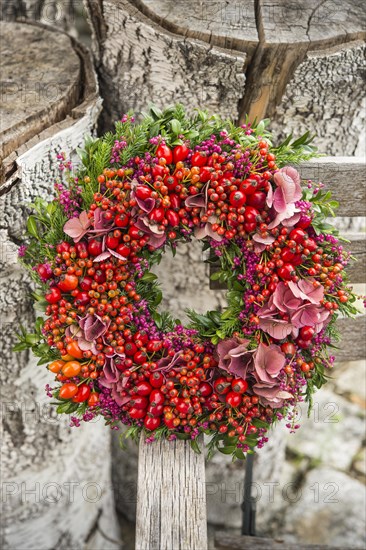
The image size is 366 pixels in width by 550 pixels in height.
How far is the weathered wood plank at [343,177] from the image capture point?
61.1 inches

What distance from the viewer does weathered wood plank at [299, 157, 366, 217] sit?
1.55m

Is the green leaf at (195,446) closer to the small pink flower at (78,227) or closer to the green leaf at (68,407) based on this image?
the green leaf at (68,407)

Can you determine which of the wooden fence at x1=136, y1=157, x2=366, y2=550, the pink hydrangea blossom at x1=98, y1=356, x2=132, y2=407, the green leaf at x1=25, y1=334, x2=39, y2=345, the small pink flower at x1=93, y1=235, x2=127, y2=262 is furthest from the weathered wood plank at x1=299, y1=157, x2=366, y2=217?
the green leaf at x1=25, y1=334, x2=39, y2=345

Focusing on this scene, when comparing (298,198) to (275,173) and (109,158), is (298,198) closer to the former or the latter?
(275,173)

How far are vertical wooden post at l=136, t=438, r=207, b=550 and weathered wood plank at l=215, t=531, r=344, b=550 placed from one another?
0.82 meters

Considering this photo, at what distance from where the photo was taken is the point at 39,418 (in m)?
1.92

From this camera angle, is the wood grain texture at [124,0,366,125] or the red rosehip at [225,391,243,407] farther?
the wood grain texture at [124,0,366,125]

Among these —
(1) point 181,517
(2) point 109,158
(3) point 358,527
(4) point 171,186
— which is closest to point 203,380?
(1) point 181,517

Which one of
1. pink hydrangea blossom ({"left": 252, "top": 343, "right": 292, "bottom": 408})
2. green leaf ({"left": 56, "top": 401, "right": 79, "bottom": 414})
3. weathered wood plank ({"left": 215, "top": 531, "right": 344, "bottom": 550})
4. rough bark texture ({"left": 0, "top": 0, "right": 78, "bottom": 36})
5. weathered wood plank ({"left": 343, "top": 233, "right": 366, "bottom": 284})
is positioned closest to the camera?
pink hydrangea blossom ({"left": 252, "top": 343, "right": 292, "bottom": 408})

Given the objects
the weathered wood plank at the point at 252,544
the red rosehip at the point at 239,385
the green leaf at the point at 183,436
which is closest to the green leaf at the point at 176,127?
the red rosehip at the point at 239,385

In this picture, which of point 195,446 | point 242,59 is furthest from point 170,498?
point 242,59

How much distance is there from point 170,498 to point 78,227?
0.65 meters

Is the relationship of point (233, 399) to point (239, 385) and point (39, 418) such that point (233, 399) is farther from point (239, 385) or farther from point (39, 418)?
point (39, 418)

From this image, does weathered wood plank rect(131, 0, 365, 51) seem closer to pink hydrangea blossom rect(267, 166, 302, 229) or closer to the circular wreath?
the circular wreath
